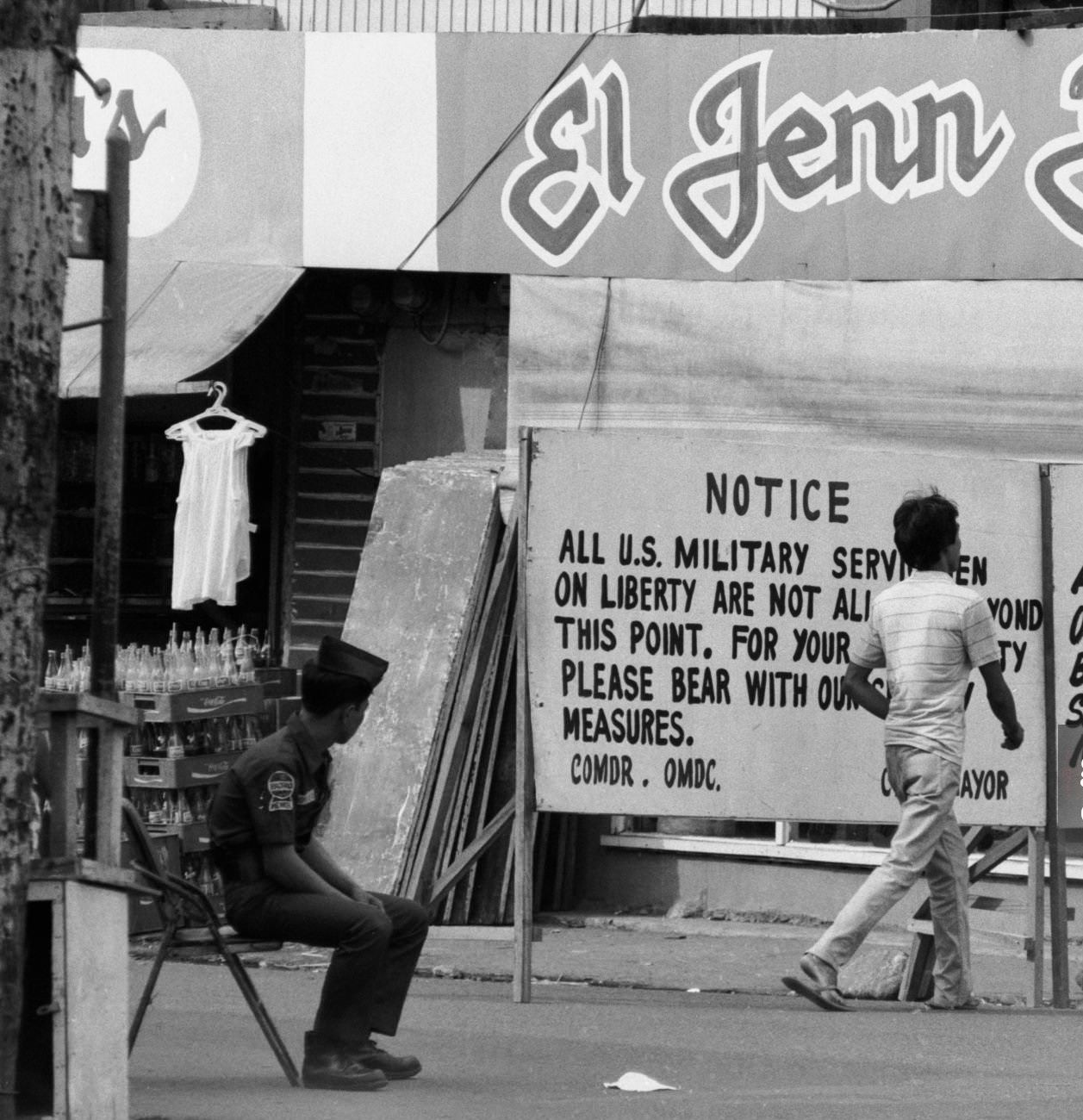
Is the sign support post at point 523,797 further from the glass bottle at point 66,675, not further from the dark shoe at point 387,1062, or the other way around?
the glass bottle at point 66,675

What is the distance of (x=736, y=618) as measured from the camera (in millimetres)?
7809

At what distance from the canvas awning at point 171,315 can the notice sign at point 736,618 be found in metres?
3.15

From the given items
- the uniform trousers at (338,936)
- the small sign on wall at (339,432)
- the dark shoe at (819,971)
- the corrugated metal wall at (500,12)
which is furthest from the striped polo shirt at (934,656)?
the small sign on wall at (339,432)

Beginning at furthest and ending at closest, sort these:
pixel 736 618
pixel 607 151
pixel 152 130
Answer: pixel 152 130
pixel 607 151
pixel 736 618

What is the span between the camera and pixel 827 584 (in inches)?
311

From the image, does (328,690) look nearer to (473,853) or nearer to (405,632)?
(473,853)

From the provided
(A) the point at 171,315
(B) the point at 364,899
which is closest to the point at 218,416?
(A) the point at 171,315

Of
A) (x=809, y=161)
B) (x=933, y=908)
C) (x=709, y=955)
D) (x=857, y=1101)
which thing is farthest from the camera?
(x=809, y=161)

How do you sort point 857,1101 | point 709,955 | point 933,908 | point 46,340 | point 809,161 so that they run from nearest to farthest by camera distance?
point 46,340, point 857,1101, point 933,908, point 709,955, point 809,161

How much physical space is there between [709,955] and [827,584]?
8.02 feet

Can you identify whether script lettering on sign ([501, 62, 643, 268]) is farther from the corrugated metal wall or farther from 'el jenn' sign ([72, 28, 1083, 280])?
the corrugated metal wall

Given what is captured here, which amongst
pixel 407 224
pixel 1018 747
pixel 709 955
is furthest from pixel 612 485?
pixel 407 224

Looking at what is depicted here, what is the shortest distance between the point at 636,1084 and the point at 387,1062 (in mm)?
711

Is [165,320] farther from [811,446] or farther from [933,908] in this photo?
[933,908]
